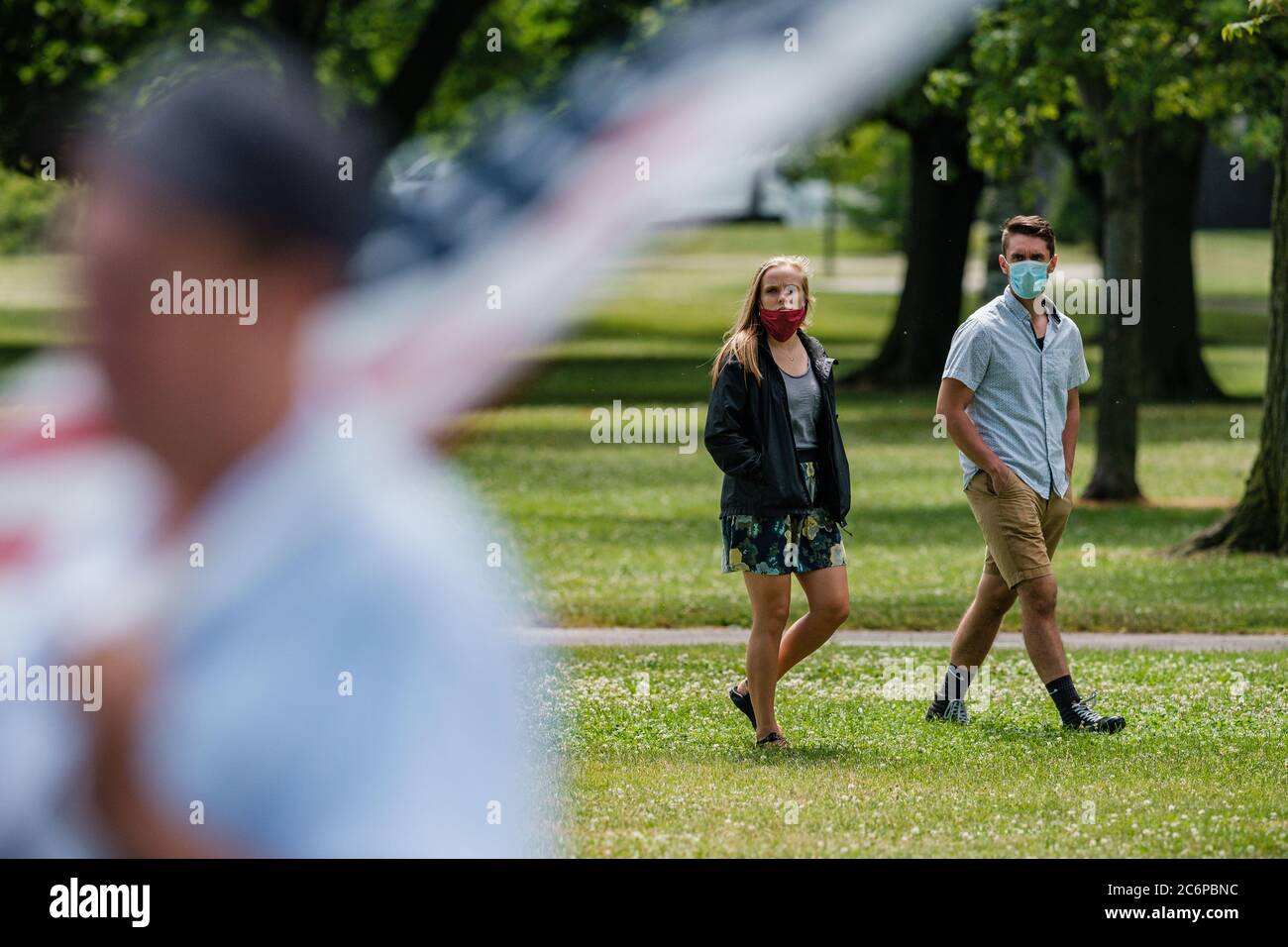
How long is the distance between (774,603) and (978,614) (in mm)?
1070

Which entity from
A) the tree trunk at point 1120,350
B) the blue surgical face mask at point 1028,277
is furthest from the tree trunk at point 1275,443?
the blue surgical face mask at point 1028,277

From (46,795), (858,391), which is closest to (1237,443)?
(858,391)

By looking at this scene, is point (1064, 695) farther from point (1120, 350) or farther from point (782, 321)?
point (1120, 350)

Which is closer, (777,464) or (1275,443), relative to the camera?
(777,464)

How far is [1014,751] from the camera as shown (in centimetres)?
700

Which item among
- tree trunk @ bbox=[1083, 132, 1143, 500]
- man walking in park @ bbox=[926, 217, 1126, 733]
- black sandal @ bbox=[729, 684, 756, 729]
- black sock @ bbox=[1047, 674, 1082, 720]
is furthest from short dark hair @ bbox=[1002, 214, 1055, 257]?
tree trunk @ bbox=[1083, 132, 1143, 500]

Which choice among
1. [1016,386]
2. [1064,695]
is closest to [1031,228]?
[1016,386]

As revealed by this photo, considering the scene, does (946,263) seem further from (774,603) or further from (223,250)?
(223,250)

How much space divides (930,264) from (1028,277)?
88.7ft

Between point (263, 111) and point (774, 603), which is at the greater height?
point (263, 111)

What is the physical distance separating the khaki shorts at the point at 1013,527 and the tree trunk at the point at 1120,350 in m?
10.9

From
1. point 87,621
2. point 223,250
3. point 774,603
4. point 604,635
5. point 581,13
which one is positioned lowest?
point 604,635

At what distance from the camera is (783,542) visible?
271 inches

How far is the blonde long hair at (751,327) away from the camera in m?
6.88
